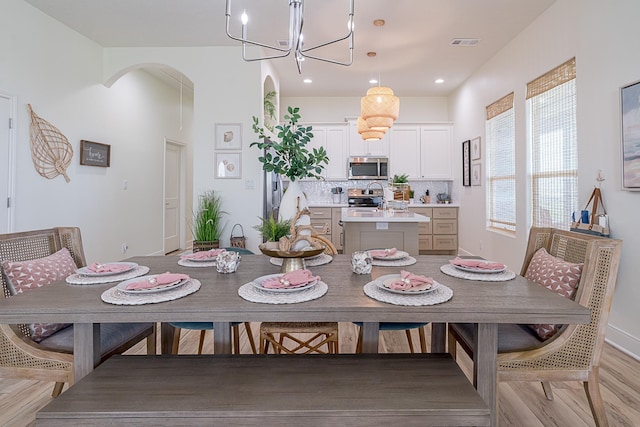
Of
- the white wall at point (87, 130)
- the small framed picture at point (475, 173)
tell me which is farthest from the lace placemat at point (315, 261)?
the small framed picture at point (475, 173)

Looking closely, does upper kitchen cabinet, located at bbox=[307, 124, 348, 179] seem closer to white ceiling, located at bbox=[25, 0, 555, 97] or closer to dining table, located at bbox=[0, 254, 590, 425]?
white ceiling, located at bbox=[25, 0, 555, 97]

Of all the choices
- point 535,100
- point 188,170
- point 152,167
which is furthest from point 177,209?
point 535,100

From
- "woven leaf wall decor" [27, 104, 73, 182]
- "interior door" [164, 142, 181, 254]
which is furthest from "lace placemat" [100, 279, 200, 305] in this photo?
"interior door" [164, 142, 181, 254]

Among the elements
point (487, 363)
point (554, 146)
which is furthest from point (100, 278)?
point (554, 146)

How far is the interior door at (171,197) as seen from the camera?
247 inches

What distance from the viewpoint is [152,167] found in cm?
569

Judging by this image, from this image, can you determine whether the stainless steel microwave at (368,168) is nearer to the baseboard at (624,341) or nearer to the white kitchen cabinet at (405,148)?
the white kitchen cabinet at (405,148)

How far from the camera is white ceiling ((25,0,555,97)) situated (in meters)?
3.34

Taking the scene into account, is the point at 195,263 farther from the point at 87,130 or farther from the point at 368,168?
the point at 368,168

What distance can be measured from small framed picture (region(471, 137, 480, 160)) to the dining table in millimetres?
4067

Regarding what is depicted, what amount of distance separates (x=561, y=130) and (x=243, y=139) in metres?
3.44

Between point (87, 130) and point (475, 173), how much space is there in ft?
17.4

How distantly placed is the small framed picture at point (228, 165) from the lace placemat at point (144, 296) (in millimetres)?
3151

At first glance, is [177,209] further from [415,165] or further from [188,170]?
[415,165]
